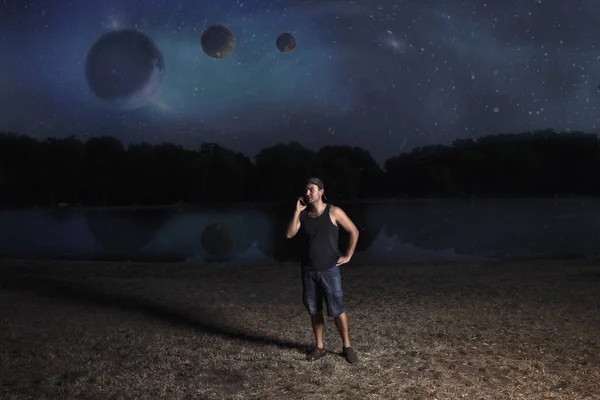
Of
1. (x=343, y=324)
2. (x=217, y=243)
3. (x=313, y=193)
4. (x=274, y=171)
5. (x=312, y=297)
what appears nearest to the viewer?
(x=313, y=193)

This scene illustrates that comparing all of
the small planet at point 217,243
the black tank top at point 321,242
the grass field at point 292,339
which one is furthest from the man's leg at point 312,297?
the small planet at point 217,243

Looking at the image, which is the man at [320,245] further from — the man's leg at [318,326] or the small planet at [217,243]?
the small planet at [217,243]

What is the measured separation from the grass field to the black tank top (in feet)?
4.06

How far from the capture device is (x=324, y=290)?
7.06 m

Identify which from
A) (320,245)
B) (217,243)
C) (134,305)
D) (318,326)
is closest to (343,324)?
(318,326)

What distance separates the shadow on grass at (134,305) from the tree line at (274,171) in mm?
90400

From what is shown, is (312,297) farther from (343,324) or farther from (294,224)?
(294,224)

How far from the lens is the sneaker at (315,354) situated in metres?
7.30

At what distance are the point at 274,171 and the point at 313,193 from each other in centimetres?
11383

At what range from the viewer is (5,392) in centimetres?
636

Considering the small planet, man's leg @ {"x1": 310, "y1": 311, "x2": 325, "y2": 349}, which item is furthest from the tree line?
man's leg @ {"x1": 310, "y1": 311, "x2": 325, "y2": 349}

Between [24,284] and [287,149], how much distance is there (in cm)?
11000

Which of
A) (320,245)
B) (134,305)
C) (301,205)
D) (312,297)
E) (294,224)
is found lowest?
(134,305)

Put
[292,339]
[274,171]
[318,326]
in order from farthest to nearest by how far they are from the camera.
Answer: [274,171], [292,339], [318,326]
